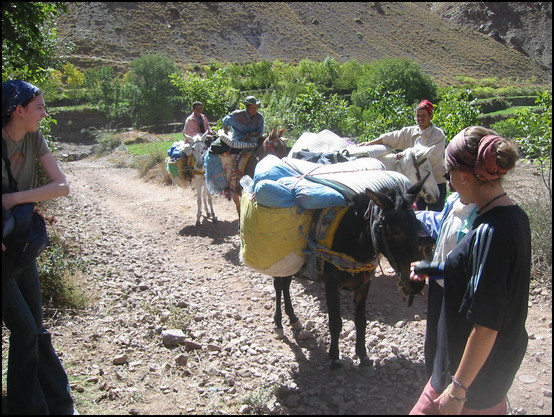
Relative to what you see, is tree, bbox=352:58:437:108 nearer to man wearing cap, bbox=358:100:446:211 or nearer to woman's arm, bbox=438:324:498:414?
man wearing cap, bbox=358:100:446:211

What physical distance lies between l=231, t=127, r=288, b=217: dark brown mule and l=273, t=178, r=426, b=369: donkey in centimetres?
359

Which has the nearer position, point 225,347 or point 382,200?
point 382,200

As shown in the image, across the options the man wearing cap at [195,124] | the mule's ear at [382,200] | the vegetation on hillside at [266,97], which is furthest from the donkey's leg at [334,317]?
the man wearing cap at [195,124]

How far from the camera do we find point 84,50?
60062mm

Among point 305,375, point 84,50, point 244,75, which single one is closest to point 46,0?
point 305,375

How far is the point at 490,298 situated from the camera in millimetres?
1777

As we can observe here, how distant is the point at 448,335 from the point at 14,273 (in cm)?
235

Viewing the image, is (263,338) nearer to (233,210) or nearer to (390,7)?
(233,210)

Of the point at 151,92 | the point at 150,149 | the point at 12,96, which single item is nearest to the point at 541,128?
the point at 12,96

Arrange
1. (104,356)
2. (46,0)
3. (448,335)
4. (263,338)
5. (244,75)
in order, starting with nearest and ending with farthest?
1. (448,335)
2. (104,356)
3. (46,0)
4. (263,338)
5. (244,75)

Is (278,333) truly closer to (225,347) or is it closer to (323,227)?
(225,347)

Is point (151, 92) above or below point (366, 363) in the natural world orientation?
above

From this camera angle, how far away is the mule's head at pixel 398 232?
3.29 metres

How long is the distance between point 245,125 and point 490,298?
21.7 feet
